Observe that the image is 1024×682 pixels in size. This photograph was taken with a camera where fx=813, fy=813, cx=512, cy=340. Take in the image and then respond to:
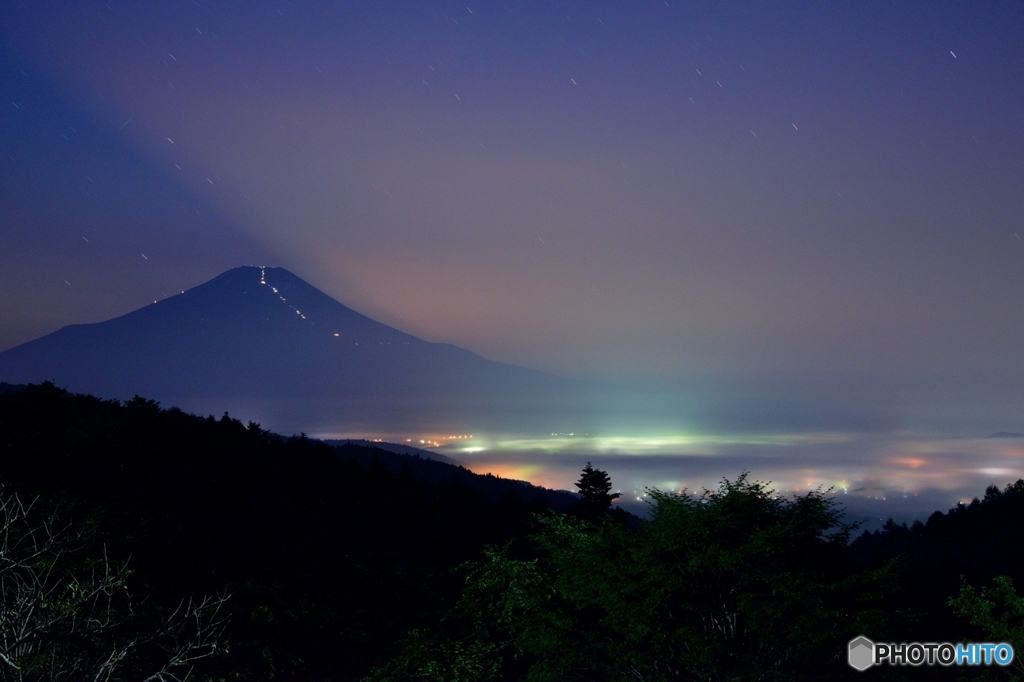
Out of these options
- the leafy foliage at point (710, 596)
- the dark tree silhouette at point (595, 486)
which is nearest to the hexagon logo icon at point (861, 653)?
the leafy foliage at point (710, 596)

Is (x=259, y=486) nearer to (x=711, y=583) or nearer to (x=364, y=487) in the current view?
(x=364, y=487)

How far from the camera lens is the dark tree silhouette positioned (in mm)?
41469

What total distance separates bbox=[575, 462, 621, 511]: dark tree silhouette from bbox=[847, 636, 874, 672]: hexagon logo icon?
26638 mm

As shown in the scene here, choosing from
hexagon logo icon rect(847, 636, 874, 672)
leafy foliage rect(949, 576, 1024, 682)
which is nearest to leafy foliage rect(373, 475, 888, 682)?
hexagon logo icon rect(847, 636, 874, 672)

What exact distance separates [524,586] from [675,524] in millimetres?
5218

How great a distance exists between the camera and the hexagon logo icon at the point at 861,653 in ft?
47.5

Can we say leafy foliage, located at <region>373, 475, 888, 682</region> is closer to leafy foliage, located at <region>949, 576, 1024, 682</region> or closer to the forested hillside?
the forested hillside

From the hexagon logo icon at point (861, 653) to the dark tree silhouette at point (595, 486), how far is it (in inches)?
1049

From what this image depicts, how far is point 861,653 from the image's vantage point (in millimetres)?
14555

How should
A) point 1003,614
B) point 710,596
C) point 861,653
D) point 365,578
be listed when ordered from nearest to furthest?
point 861,653 → point 710,596 → point 1003,614 → point 365,578

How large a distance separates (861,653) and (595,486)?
91.2ft

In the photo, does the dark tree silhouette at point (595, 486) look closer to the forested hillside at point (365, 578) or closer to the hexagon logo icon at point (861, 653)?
the forested hillside at point (365, 578)

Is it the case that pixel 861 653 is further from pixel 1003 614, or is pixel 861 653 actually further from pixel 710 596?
pixel 1003 614

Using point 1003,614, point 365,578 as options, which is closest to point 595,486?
point 365,578
